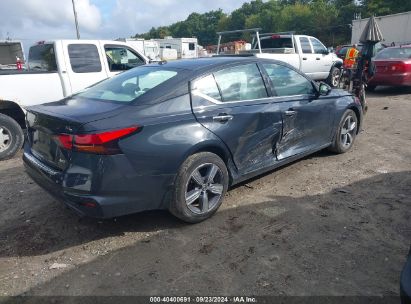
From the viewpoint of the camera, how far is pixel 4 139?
6270 mm

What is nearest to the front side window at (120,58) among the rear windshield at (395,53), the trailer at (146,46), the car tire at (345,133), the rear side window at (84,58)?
the rear side window at (84,58)

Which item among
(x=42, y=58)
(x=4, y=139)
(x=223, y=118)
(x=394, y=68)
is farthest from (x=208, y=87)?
(x=394, y=68)

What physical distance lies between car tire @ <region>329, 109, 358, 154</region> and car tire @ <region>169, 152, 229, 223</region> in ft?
8.12

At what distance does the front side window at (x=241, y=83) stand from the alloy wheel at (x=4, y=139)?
4090 mm

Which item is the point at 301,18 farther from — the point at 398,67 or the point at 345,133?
the point at 345,133

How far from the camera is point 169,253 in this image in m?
3.33

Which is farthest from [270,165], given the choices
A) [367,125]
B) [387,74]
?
[387,74]

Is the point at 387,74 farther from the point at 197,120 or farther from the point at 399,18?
the point at 399,18

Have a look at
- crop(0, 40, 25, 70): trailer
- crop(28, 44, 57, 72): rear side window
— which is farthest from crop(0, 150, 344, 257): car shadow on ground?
crop(0, 40, 25, 70): trailer

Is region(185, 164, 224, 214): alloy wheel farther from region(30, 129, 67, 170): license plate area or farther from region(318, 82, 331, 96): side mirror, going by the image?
region(318, 82, 331, 96): side mirror

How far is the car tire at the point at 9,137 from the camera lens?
621 cm

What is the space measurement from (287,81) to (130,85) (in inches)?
78.5

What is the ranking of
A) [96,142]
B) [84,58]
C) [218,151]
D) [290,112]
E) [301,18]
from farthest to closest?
Result: [301,18], [84,58], [290,112], [218,151], [96,142]

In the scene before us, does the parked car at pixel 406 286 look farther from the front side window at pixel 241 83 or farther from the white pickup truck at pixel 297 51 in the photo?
the white pickup truck at pixel 297 51
